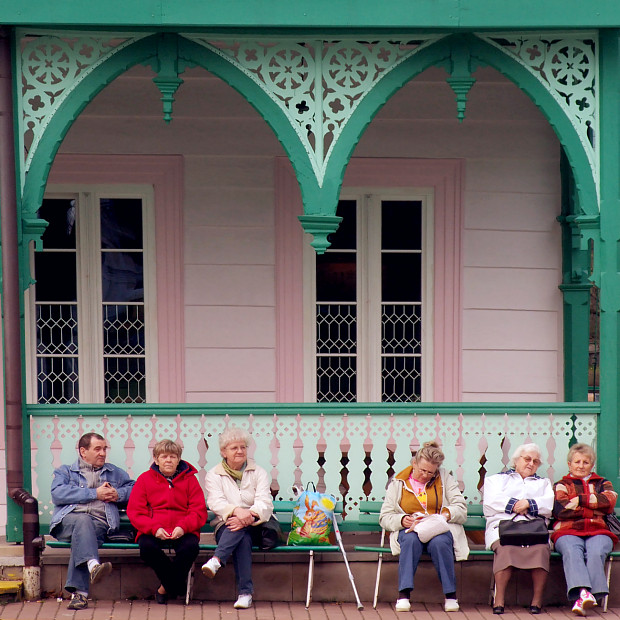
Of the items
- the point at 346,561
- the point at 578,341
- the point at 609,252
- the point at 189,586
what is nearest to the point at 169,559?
the point at 189,586

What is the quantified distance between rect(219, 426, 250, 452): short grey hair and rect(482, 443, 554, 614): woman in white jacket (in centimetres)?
155

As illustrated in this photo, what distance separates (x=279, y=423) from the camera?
265 inches

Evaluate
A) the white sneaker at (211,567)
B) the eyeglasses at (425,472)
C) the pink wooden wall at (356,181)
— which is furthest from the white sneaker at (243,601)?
the pink wooden wall at (356,181)

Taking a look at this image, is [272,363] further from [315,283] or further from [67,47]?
[67,47]

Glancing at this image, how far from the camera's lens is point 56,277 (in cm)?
830

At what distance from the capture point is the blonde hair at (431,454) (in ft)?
20.7

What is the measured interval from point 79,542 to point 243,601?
105cm

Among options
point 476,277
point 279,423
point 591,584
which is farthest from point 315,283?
point 591,584

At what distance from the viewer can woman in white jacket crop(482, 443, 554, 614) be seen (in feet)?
20.5

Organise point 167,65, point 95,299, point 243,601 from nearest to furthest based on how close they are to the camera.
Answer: point 243,601 → point 167,65 → point 95,299

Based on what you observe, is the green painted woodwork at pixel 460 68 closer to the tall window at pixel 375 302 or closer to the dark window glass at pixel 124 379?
the tall window at pixel 375 302

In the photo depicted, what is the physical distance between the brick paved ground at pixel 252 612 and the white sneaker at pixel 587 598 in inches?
3.3

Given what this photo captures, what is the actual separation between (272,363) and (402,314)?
115cm

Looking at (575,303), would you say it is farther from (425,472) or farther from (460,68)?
(425,472)
